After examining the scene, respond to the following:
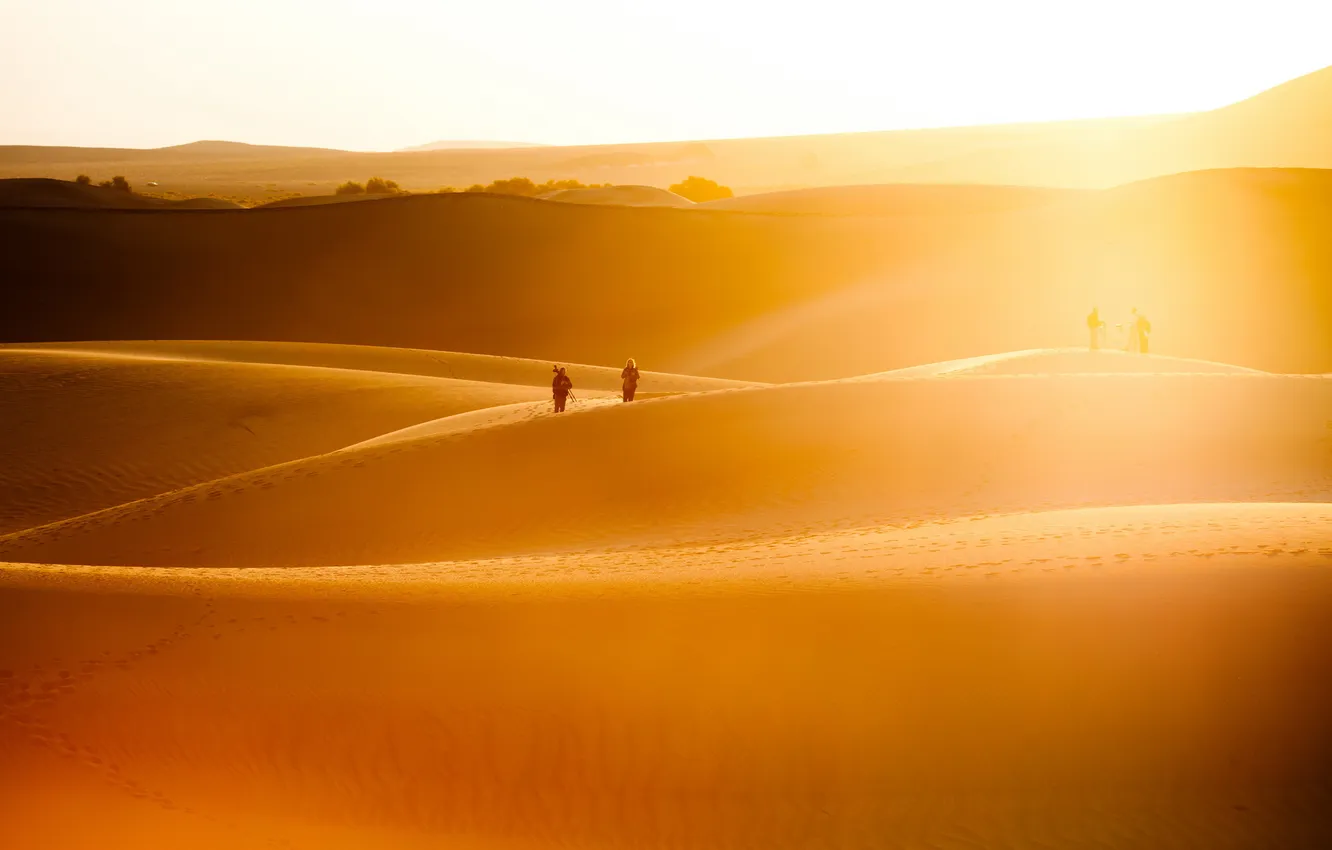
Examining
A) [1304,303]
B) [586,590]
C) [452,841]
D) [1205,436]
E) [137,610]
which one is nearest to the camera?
[452,841]

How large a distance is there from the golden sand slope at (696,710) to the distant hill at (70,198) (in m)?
58.2

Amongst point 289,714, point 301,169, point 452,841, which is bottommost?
point 452,841

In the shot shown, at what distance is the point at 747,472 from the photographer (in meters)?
14.2

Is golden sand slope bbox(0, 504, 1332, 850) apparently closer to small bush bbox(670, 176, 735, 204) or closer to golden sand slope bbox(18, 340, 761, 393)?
golden sand slope bbox(18, 340, 761, 393)

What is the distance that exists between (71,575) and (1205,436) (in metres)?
11.8

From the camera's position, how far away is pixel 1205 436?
46.6ft

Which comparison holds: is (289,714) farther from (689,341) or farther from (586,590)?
(689,341)

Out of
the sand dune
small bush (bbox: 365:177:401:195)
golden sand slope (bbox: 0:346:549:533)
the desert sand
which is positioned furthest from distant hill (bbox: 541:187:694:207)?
the desert sand

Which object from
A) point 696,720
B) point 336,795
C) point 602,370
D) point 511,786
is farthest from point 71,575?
point 602,370

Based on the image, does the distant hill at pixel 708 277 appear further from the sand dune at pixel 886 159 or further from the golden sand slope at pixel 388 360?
the sand dune at pixel 886 159

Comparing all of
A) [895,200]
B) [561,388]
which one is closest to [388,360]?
[561,388]

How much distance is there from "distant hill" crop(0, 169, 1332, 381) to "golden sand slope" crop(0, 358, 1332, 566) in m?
21.5

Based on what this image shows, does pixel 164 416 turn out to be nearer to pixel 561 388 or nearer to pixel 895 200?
pixel 561 388

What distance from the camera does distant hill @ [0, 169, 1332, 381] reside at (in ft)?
129
